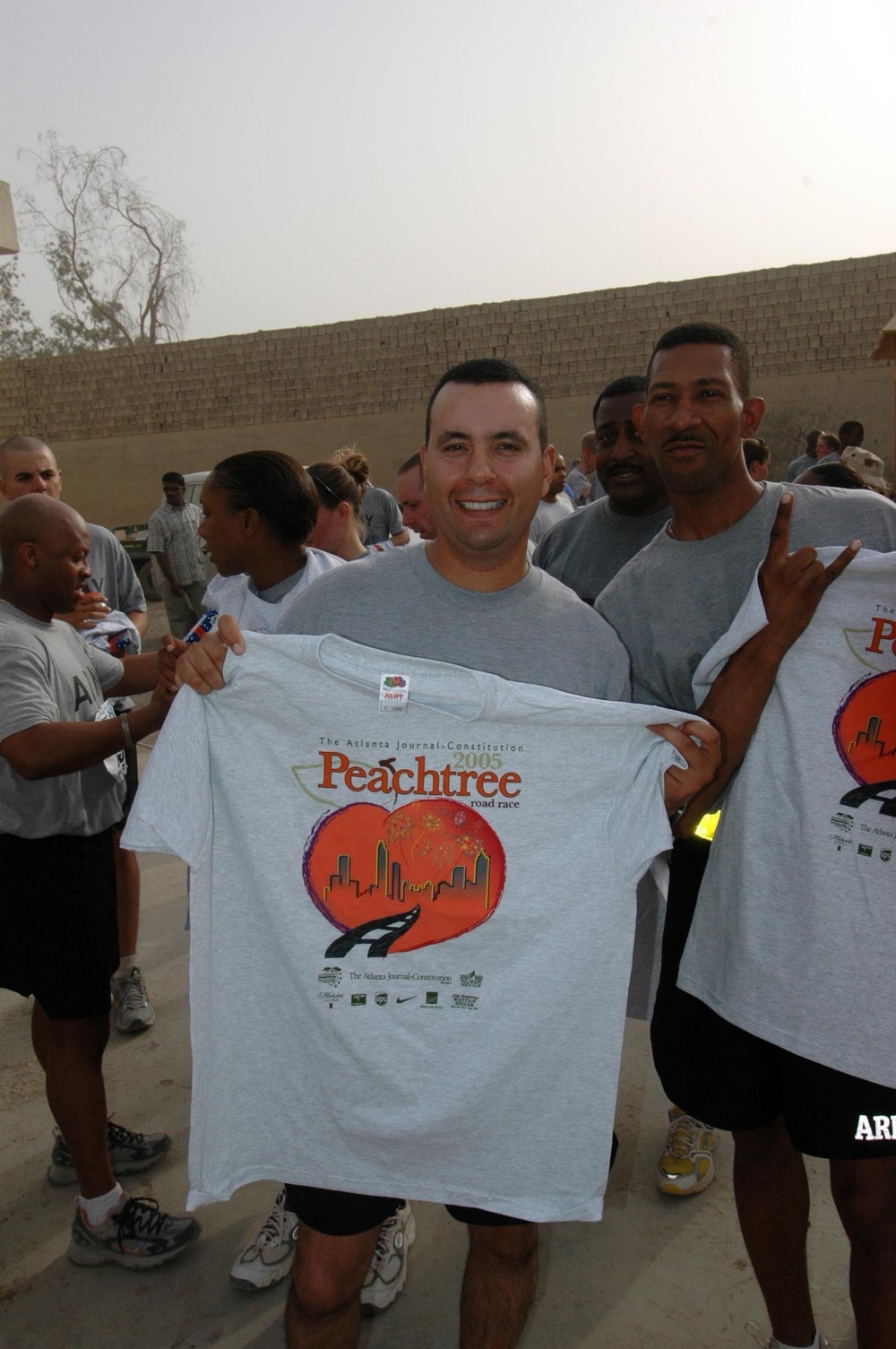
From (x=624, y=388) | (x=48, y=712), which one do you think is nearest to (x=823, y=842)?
(x=48, y=712)

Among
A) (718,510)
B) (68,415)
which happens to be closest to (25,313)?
(68,415)

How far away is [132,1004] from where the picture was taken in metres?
3.88

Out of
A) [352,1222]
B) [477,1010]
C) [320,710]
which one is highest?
[320,710]

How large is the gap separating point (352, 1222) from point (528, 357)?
17820mm

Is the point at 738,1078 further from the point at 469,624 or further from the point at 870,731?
the point at 469,624

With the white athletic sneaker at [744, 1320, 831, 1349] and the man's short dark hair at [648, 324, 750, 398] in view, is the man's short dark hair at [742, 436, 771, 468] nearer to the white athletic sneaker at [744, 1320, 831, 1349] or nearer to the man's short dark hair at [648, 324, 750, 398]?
the man's short dark hair at [648, 324, 750, 398]

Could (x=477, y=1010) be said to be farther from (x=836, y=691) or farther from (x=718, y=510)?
(x=718, y=510)

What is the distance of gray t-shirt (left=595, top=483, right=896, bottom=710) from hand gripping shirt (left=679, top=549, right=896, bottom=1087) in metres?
0.22

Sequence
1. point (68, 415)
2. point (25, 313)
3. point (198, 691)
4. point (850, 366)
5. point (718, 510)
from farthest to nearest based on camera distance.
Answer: point (25, 313)
point (68, 415)
point (850, 366)
point (718, 510)
point (198, 691)

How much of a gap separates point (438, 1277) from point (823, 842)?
66.0 inches

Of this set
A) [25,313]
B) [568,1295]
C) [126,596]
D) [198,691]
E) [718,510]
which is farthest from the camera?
[25,313]

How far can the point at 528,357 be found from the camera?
18234mm

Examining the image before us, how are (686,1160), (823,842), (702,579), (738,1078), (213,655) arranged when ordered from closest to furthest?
(213,655), (823,842), (738,1078), (702,579), (686,1160)

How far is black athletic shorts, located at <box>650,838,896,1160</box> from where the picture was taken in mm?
1943
